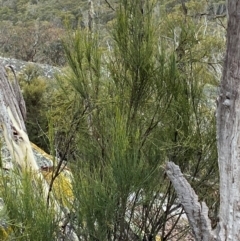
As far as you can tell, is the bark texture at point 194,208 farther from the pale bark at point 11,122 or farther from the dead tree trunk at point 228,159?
the pale bark at point 11,122

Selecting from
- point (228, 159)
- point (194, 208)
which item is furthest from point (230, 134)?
point (194, 208)

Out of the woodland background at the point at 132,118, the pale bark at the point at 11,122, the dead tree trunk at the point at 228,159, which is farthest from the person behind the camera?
the pale bark at the point at 11,122

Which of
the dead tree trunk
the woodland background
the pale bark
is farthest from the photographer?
the pale bark

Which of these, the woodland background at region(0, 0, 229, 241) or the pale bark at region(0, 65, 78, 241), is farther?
the pale bark at region(0, 65, 78, 241)

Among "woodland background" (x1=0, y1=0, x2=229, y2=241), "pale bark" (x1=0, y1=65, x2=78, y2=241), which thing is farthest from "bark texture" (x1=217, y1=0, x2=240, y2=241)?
"pale bark" (x1=0, y1=65, x2=78, y2=241)

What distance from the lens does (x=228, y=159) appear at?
1576mm

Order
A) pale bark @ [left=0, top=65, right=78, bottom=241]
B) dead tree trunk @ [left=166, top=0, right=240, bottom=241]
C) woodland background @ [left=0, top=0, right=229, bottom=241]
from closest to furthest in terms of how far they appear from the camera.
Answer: dead tree trunk @ [left=166, top=0, right=240, bottom=241]
woodland background @ [left=0, top=0, right=229, bottom=241]
pale bark @ [left=0, top=65, right=78, bottom=241]

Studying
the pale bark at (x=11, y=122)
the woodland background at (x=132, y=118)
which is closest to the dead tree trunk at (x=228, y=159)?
the woodland background at (x=132, y=118)

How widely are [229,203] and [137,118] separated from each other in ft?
1.96

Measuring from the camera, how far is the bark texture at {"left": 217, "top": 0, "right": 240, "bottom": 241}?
4.96 ft

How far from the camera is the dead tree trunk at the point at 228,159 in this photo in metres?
1.51

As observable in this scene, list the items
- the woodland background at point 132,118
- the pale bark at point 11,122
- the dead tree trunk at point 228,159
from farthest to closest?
the pale bark at point 11,122 < the woodland background at point 132,118 < the dead tree trunk at point 228,159

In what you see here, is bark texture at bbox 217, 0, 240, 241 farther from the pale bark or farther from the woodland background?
the pale bark

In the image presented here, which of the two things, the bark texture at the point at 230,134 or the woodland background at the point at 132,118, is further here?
the woodland background at the point at 132,118
